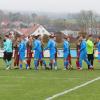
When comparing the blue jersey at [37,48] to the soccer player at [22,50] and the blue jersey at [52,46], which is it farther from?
the soccer player at [22,50]

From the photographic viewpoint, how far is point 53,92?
15.6m

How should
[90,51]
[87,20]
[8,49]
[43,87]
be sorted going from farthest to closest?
[87,20] < [90,51] < [8,49] < [43,87]

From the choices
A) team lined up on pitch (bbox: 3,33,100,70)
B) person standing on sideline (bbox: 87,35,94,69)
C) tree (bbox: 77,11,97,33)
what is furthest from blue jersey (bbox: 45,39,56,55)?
tree (bbox: 77,11,97,33)

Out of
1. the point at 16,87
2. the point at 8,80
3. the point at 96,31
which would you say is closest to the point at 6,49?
the point at 8,80

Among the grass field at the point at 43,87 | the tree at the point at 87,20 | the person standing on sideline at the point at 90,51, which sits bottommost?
the grass field at the point at 43,87

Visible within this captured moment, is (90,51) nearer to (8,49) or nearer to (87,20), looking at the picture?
(8,49)

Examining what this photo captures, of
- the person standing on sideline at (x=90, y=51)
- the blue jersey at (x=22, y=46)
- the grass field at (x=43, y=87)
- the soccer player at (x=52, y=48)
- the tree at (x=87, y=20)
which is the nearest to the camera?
the grass field at (x=43, y=87)

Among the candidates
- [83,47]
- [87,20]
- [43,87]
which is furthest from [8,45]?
[87,20]

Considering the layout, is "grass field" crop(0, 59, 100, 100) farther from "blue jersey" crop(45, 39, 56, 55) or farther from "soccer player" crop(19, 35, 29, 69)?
"soccer player" crop(19, 35, 29, 69)

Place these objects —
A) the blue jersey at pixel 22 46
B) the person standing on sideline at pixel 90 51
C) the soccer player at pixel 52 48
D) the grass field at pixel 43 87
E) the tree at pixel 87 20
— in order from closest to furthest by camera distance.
Result: 1. the grass field at pixel 43 87
2. the soccer player at pixel 52 48
3. the person standing on sideline at pixel 90 51
4. the blue jersey at pixel 22 46
5. the tree at pixel 87 20

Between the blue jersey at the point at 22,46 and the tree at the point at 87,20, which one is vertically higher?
the tree at the point at 87,20

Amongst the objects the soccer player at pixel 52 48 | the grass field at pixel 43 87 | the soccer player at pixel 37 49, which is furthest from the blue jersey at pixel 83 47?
the grass field at pixel 43 87

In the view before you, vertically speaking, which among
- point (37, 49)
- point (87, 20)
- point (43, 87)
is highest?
point (87, 20)

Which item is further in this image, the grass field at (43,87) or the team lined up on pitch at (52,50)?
the team lined up on pitch at (52,50)
